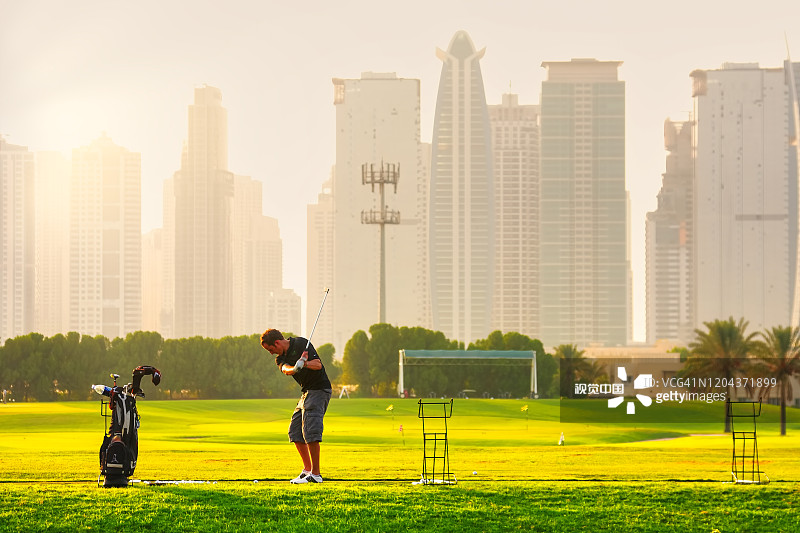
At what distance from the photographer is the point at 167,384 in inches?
4006

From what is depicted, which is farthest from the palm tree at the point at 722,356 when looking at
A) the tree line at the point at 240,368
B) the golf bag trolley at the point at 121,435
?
the golf bag trolley at the point at 121,435

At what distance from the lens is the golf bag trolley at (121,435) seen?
15.1 meters

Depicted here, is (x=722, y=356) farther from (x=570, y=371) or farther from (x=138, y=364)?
(x=138, y=364)

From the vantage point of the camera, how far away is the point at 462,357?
102 m

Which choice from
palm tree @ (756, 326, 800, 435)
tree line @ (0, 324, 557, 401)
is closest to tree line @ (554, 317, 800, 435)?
palm tree @ (756, 326, 800, 435)

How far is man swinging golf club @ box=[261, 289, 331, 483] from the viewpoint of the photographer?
1491 cm

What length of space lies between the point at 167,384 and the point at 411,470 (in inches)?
3260

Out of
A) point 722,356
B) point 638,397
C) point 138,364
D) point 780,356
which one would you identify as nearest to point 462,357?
point 138,364

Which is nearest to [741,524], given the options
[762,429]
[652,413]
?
[762,429]
